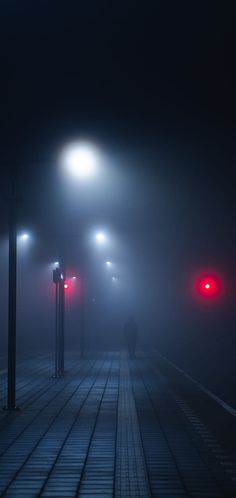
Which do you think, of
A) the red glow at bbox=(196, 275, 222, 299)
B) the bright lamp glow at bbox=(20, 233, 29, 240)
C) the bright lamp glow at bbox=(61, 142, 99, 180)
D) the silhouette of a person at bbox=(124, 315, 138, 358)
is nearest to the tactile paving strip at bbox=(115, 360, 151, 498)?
the bright lamp glow at bbox=(61, 142, 99, 180)

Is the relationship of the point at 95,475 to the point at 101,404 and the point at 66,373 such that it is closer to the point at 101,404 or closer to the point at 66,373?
the point at 101,404

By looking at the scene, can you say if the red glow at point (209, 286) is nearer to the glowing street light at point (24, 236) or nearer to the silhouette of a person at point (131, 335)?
the silhouette of a person at point (131, 335)

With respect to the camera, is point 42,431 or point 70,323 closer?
point 42,431

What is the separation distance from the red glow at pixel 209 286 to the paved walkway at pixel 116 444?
266 centimetres

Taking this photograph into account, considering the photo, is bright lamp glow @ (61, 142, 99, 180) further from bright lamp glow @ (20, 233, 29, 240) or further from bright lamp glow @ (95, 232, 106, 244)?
bright lamp glow @ (20, 233, 29, 240)

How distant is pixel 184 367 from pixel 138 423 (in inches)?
599

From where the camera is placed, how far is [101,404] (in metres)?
15.8

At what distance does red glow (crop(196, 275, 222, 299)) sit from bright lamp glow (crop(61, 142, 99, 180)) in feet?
18.0

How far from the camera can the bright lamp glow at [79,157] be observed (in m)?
16.7

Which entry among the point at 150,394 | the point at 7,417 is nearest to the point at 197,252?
the point at 150,394

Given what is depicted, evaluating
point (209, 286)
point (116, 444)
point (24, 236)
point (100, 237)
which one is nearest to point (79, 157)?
point (209, 286)

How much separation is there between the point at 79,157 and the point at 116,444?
7505 mm


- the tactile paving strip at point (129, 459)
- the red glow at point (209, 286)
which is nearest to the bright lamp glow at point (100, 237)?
the red glow at point (209, 286)

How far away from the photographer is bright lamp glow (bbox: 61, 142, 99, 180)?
16.7m
